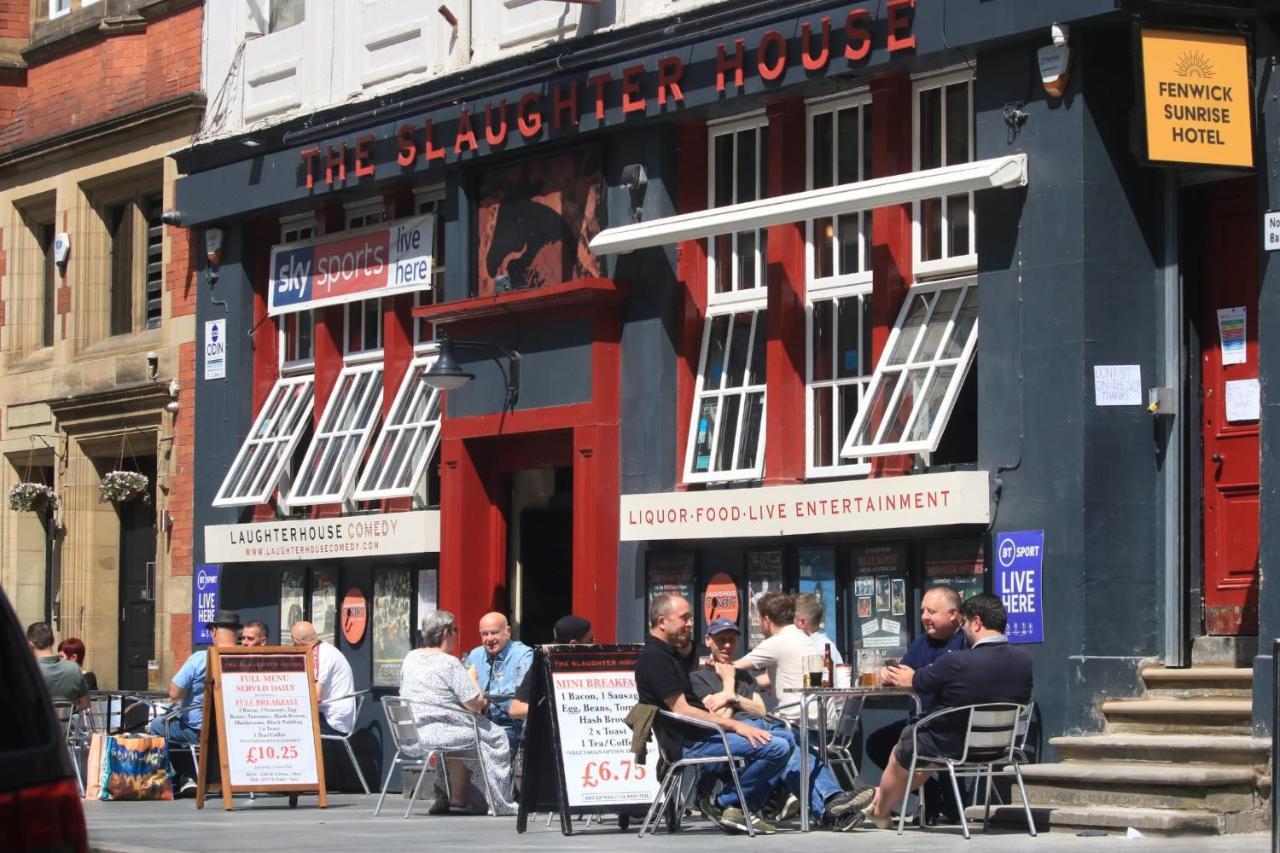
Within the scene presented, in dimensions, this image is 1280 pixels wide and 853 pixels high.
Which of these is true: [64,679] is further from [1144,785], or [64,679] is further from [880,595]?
[1144,785]

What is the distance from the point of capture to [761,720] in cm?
1382

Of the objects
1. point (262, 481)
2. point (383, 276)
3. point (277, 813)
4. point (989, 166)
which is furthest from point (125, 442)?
point (989, 166)

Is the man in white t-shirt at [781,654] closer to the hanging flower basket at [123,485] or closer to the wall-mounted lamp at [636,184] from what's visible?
the wall-mounted lamp at [636,184]

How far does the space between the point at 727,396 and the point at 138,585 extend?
9160mm

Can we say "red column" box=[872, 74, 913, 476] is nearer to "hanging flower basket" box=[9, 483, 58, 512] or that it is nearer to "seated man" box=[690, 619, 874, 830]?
"seated man" box=[690, 619, 874, 830]

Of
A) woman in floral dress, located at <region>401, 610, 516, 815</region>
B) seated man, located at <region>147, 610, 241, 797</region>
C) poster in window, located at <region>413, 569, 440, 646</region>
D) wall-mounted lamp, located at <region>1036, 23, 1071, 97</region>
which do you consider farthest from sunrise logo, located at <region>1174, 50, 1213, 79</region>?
seated man, located at <region>147, 610, 241, 797</region>

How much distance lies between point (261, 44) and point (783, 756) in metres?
Answer: 10.6

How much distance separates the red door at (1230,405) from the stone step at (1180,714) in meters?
0.74

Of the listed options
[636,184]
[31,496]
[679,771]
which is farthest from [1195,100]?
[31,496]

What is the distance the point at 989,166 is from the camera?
14.5m

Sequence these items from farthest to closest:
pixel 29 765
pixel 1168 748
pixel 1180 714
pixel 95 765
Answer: pixel 95 765
pixel 1180 714
pixel 1168 748
pixel 29 765

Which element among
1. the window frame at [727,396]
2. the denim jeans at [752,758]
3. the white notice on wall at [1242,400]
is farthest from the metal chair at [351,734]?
the white notice on wall at [1242,400]

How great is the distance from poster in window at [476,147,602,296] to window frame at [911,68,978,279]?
296 centimetres

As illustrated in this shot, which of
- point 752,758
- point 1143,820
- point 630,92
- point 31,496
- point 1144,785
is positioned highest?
point 630,92
